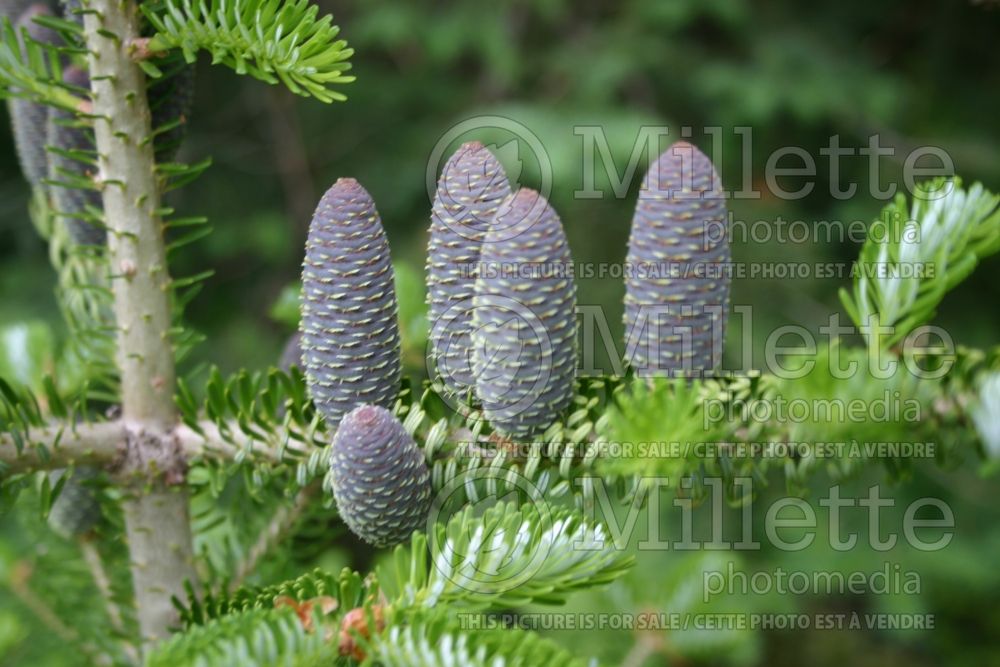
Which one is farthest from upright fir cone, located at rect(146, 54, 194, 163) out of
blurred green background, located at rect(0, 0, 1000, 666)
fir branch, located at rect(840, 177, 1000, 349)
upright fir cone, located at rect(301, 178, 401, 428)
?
blurred green background, located at rect(0, 0, 1000, 666)

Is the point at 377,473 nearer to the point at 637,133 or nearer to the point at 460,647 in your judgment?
the point at 460,647

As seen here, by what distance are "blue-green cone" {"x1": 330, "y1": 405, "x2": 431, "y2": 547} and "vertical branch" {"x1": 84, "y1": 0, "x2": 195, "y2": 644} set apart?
0.16m

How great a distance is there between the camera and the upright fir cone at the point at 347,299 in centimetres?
44

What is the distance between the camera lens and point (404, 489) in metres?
0.44

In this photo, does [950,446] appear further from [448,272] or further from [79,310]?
[79,310]

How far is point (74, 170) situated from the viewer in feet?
1.90

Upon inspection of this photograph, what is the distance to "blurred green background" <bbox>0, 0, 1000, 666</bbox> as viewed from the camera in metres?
1.97

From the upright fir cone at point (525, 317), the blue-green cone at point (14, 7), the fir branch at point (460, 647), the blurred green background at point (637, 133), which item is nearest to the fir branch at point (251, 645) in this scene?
the fir branch at point (460, 647)

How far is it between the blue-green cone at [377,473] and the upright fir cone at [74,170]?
0.78ft

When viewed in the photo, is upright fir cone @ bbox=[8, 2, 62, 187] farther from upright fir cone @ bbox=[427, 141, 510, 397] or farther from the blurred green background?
the blurred green background

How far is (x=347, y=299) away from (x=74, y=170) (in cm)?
26

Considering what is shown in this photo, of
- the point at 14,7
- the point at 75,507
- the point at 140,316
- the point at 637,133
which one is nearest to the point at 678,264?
the point at 140,316

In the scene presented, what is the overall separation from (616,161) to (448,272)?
145cm

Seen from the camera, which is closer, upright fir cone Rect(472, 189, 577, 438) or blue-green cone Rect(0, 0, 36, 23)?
upright fir cone Rect(472, 189, 577, 438)
